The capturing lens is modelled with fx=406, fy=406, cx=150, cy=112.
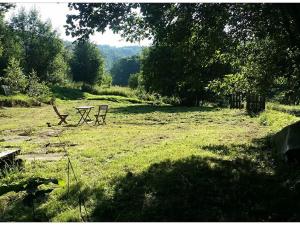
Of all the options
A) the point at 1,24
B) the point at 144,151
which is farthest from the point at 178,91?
the point at 1,24

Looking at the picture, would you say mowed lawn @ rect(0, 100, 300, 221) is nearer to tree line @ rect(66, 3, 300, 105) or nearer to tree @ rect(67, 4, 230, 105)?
tree line @ rect(66, 3, 300, 105)

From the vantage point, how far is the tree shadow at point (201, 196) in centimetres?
594

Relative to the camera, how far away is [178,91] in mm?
38188

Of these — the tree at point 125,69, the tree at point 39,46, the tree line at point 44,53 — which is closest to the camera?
the tree line at point 44,53

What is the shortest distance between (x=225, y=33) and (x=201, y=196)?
5444 mm

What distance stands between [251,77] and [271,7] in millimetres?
3946

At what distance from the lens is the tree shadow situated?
594 cm

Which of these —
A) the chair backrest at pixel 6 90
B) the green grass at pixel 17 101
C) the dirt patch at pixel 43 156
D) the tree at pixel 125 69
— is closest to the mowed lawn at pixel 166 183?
the dirt patch at pixel 43 156

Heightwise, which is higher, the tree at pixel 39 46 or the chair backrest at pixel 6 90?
the tree at pixel 39 46

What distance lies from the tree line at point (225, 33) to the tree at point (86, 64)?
65153mm

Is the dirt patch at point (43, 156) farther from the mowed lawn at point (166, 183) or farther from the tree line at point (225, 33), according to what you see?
the tree line at point (225, 33)

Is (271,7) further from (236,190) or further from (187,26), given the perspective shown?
(236,190)

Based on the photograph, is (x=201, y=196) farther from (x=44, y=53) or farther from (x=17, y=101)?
(x=44, y=53)

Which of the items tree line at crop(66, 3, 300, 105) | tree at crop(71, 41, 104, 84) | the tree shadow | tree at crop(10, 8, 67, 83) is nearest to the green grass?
tree line at crop(66, 3, 300, 105)
